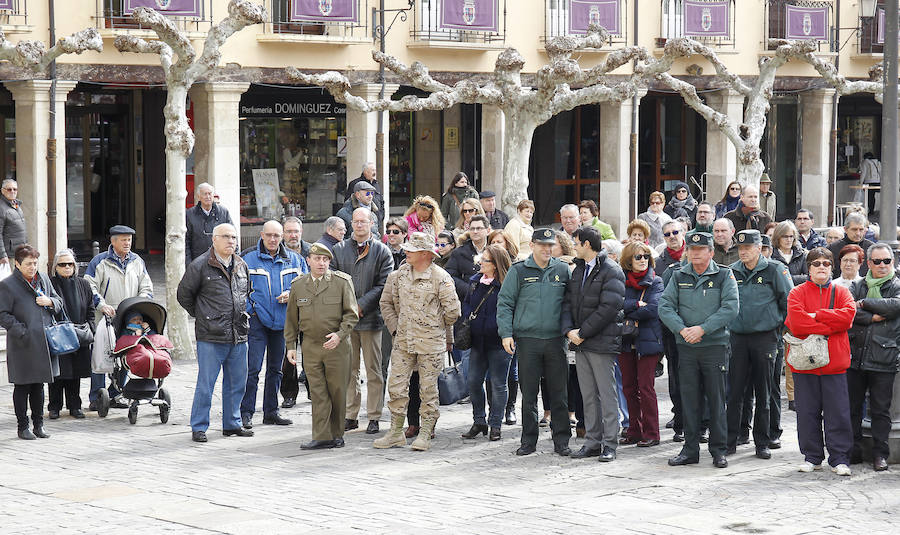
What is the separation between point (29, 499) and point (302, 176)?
72.3ft

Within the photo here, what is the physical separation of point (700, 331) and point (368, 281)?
3.28 m

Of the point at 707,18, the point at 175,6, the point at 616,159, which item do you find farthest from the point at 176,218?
the point at 707,18

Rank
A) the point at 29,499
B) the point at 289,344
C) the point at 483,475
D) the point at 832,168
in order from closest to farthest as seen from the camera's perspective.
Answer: the point at 29,499, the point at 483,475, the point at 289,344, the point at 832,168

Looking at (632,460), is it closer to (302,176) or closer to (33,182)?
(33,182)

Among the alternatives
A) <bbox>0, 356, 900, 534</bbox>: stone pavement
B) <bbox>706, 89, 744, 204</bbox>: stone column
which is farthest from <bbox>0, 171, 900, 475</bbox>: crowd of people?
<bbox>706, 89, 744, 204</bbox>: stone column

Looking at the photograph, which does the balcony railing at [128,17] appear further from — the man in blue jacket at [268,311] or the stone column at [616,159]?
the man in blue jacket at [268,311]

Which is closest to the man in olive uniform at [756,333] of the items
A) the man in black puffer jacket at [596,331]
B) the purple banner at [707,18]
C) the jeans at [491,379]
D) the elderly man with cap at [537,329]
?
the man in black puffer jacket at [596,331]

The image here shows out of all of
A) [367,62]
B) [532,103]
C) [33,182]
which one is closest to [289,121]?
[367,62]

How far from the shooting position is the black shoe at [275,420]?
13.3 m

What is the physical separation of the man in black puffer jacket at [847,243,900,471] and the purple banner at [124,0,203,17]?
635 inches

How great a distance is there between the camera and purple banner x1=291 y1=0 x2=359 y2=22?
2625 cm

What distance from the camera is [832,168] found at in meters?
37.1

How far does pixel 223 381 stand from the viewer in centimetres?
1276

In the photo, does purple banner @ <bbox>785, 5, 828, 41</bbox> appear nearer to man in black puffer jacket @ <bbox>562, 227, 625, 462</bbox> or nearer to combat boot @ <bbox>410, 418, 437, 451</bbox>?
man in black puffer jacket @ <bbox>562, 227, 625, 462</bbox>
